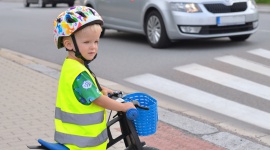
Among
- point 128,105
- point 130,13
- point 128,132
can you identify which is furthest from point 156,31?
point 128,105

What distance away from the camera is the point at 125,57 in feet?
36.7

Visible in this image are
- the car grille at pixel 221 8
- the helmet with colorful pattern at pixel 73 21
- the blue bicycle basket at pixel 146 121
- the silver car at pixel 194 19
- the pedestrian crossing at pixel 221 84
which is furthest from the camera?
the car grille at pixel 221 8

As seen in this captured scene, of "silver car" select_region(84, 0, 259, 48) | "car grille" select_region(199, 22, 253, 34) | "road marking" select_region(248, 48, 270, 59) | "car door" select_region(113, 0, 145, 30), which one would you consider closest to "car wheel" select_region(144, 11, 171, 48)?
"silver car" select_region(84, 0, 259, 48)

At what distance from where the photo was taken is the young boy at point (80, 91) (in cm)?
316

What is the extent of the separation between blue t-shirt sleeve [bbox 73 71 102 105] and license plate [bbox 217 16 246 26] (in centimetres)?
835

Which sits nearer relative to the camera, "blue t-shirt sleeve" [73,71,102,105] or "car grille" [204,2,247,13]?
"blue t-shirt sleeve" [73,71,102,105]

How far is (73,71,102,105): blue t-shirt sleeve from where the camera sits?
3.20 m

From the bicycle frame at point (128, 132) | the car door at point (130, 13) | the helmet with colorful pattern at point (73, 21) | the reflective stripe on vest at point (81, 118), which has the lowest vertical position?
the car door at point (130, 13)

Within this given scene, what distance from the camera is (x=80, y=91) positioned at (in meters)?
3.21

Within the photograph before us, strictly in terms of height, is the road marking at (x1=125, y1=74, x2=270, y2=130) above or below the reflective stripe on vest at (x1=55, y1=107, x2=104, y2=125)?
below

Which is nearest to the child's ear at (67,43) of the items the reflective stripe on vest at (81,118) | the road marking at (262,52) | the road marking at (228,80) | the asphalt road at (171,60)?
the reflective stripe on vest at (81,118)

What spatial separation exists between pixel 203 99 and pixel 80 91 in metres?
4.63

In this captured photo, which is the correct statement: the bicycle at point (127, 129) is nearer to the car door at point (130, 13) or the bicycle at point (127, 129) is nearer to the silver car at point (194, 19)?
the silver car at point (194, 19)

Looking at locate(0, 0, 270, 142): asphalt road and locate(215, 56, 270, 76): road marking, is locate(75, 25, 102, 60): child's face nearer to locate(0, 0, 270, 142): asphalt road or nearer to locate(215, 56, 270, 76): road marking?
locate(0, 0, 270, 142): asphalt road
